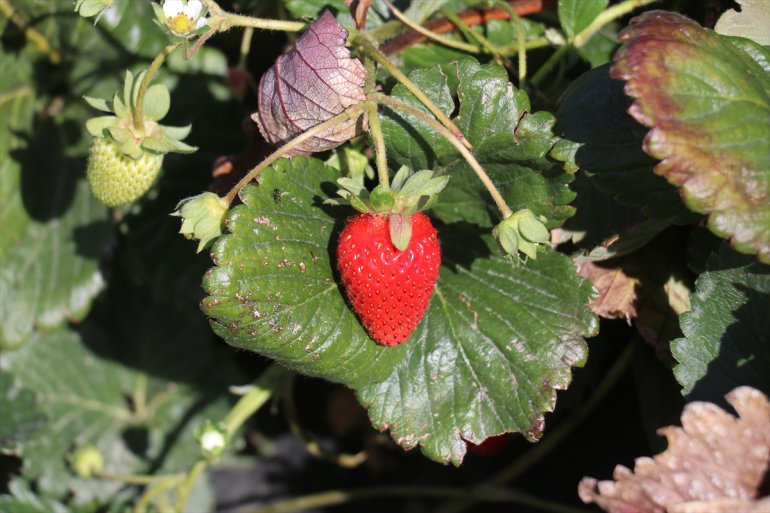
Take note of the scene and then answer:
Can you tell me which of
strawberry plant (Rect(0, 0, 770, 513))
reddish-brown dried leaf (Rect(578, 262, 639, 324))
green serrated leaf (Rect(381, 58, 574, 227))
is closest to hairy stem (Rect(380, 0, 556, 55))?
strawberry plant (Rect(0, 0, 770, 513))

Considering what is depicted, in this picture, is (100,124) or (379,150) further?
(100,124)

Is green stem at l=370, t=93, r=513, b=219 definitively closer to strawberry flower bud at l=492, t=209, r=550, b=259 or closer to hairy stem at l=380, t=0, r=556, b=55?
strawberry flower bud at l=492, t=209, r=550, b=259

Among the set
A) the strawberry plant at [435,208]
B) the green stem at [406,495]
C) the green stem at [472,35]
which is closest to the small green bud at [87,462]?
the strawberry plant at [435,208]

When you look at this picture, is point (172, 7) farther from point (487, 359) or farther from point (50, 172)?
point (50, 172)

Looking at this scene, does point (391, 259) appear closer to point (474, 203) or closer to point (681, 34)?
point (474, 203)

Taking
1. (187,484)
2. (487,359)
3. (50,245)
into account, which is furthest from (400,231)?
(50,245)

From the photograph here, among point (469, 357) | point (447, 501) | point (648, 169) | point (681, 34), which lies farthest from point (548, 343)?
point (447, 501)

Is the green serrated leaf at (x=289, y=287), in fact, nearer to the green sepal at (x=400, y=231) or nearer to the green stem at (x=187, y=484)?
the green sepal at (x=400, y=231)
